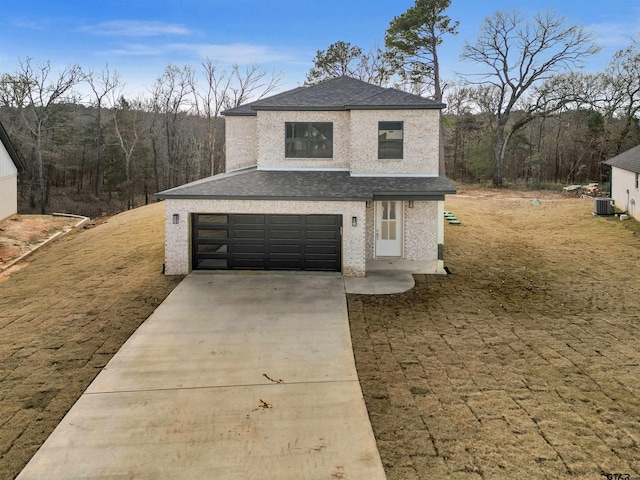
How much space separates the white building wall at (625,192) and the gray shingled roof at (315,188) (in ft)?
43.8

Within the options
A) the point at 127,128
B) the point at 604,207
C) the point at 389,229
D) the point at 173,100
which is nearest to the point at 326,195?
the point at 389,229

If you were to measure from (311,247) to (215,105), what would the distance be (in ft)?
A: 112

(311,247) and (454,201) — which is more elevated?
(454,201)

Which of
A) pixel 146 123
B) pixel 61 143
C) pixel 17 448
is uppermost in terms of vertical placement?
pixel 146 123

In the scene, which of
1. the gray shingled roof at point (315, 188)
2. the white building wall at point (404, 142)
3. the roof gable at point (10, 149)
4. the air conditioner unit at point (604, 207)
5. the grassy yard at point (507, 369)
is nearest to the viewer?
the grassy yard at point (507, 369)

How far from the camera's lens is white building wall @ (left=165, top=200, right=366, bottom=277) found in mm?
13164

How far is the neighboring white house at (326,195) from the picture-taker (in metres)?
13.2

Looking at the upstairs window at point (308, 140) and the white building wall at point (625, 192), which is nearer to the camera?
the upstairs window at point (308, 140)

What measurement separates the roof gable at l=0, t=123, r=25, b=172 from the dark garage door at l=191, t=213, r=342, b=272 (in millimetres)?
16998

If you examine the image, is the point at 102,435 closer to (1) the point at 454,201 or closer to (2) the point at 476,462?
(2) the point at 476,462

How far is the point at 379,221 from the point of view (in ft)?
48.2

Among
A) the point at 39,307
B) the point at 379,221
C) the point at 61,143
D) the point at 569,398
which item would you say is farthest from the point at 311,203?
the point at 61,143

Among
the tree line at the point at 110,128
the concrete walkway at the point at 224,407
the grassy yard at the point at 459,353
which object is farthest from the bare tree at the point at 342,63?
the concrete walkway at the point at 224,407

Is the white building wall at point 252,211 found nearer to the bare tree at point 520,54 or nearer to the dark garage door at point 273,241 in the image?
the dark garage door at point 273,241
